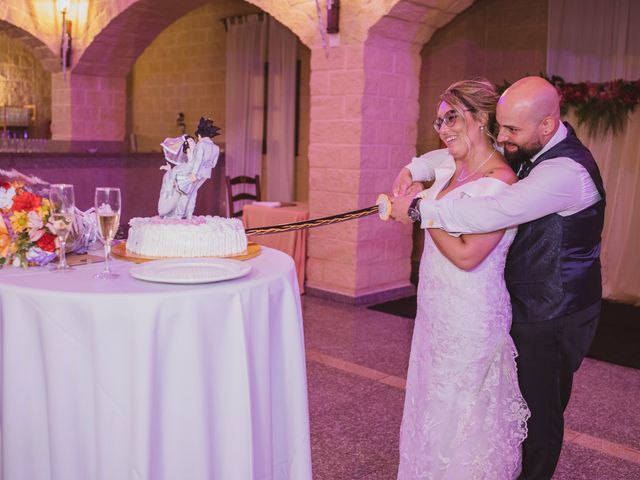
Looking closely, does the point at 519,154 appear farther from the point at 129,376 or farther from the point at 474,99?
the point at 129,376

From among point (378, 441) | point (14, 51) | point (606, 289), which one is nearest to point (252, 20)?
point (14, 51)

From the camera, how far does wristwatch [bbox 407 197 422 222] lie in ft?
7.07

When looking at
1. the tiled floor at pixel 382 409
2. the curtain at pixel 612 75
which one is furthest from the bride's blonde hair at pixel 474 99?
the curtain at pixel 612 75

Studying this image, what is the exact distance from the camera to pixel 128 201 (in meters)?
4.98

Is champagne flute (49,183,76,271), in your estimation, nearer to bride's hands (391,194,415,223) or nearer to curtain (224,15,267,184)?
bride's hands (391,194,415,223)

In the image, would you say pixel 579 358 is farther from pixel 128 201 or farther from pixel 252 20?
pixel 252 20

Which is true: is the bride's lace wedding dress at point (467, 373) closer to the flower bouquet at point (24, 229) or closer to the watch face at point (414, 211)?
the watch face at point (414, 211)

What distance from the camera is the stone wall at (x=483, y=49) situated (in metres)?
8.09

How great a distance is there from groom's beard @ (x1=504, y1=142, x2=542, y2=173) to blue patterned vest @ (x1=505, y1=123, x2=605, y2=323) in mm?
36

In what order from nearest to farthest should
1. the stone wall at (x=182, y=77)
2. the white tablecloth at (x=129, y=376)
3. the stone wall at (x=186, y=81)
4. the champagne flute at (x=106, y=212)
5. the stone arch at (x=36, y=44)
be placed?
the white tablecloth at (x=129, y=376)
the champagne flute at (x=106, y=212)
the stone arch at (x=36, y=44)
the stone wall at (x=186, y=81)
the stone wall at (x=182, y=77)

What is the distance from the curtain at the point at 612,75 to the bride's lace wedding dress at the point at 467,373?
4486 mm

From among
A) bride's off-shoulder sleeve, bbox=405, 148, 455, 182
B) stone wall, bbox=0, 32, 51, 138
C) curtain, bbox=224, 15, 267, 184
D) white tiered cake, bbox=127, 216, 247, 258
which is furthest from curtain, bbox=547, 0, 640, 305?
stone wall, bbox=0, 32, 51, 138

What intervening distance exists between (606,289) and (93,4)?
637 centimetres

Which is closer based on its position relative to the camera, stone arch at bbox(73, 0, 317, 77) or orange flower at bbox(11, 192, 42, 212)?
orange flower at bbox(11, 192, 42, 212)
